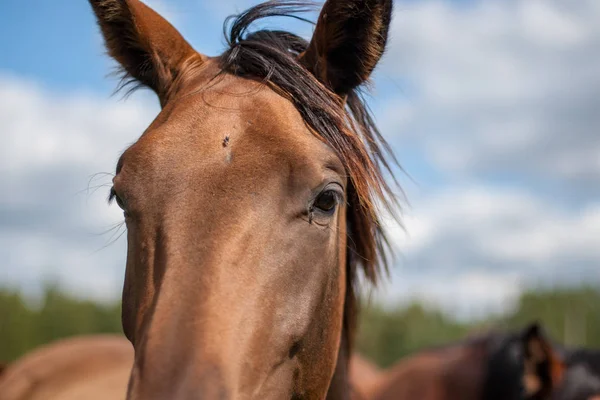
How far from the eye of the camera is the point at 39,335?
24.7 m

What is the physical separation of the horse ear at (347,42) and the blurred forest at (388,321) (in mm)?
12654

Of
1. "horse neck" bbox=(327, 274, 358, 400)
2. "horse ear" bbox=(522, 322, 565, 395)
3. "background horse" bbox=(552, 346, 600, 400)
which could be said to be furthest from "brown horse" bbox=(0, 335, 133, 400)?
"background horse" bbox=(552, 346, 600, 400)

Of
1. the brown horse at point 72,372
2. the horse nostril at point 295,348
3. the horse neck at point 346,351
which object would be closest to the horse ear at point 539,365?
the brown horse at point 72,372

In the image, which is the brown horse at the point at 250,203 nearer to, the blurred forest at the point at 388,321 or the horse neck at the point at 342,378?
the horse neck at the point at 342,378

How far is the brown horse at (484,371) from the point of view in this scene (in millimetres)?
5980

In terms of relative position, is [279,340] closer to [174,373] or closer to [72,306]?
[174,373]

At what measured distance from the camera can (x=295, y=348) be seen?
255 cm

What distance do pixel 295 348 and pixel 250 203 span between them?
65 cm

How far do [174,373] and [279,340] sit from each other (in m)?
0.58

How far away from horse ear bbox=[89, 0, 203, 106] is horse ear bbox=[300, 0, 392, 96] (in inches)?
28.1

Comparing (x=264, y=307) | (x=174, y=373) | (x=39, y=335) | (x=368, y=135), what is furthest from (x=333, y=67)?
(x=39, y=335)

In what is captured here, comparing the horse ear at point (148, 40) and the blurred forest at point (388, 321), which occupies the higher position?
the horse ear at point (148, 40)

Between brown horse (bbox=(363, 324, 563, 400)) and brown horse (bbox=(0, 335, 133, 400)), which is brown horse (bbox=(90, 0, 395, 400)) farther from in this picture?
brown horse (bbox=(0, 335, 133, 400))

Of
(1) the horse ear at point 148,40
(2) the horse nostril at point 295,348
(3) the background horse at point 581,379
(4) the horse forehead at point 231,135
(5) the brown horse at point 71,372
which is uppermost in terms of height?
(1) the horse ear at point 148,40
